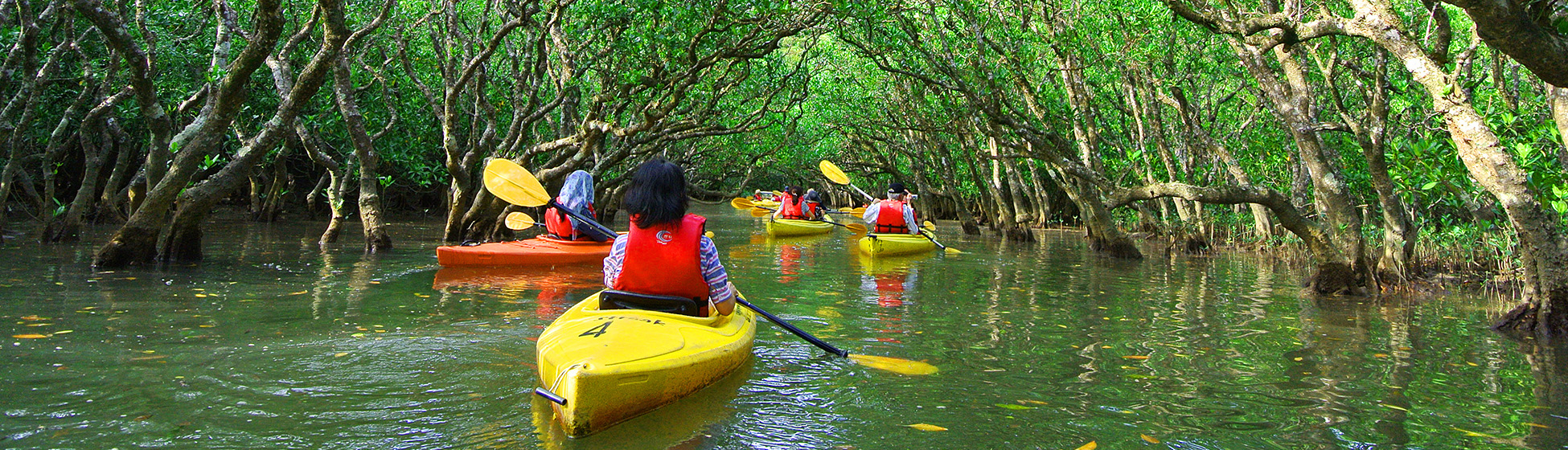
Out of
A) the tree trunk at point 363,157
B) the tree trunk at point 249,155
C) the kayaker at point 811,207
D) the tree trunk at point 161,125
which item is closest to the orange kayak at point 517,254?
the tree trunk at point 249,155

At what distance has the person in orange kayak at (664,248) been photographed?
4203 millimetres

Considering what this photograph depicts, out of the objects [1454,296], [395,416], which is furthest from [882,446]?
[1454,296]

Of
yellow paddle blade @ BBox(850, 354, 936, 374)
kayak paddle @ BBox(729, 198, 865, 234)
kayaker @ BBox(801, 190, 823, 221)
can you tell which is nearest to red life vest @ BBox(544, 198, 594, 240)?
yellow paddle blade @ BBox(850, 354, 936, 374)

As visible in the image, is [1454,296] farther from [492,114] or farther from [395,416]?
[492,114]

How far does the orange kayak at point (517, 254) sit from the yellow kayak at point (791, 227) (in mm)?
9303

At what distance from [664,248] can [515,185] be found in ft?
9.08

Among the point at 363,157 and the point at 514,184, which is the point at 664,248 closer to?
the point at 514,184

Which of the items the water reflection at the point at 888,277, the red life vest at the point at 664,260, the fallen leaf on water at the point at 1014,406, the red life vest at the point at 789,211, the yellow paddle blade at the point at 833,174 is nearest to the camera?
the fallen leaf on water at the point at 1014,406

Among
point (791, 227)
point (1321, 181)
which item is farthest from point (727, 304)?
point (791, 227)

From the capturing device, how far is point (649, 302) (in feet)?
14.4

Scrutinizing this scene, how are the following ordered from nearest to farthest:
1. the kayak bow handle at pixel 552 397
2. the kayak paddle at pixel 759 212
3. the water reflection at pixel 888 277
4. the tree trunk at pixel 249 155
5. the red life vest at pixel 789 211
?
1. the kayak bow handle at pixel 552 397
2. the tree trunk at pixel 249 155
3. the water reflection at pixel 888 277
4. the kayak paddle at pixel 759 212
5. the red life vest at pixel 789 211

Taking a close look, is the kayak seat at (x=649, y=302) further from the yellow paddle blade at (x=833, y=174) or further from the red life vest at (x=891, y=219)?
the yellow paddle blade at (x=833, y=174)

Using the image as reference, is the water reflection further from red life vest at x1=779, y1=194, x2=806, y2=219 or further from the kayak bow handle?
red life vest at x1=779, y1=194, x2=806, y2=219

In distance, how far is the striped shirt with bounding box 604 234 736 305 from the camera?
447 cm
